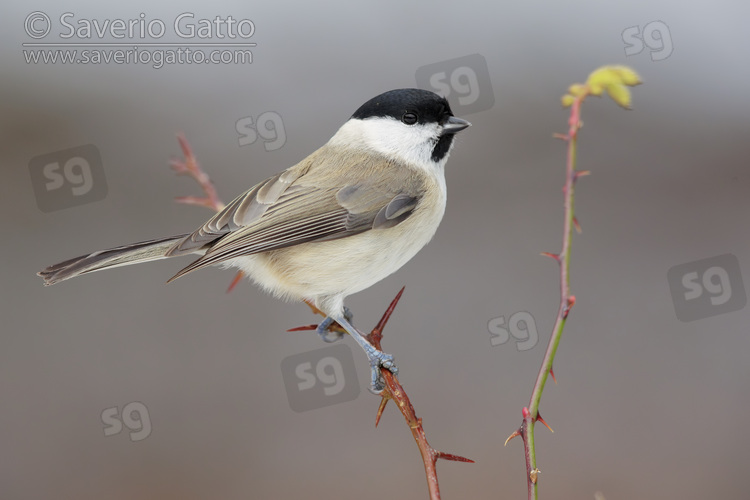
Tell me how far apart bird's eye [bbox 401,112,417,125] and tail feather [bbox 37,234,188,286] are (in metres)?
0.61

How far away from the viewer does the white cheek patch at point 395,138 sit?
1.71m

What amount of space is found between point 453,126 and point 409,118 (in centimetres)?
12

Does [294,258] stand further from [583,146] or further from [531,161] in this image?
[583,146]

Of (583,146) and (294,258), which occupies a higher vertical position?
(583,146)

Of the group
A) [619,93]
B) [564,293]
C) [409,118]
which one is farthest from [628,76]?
[409,118]

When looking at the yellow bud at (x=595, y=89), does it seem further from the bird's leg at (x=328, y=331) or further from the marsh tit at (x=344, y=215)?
the bird's leg at (x=328, y=331)

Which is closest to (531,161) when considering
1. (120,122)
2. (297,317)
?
(297,317)

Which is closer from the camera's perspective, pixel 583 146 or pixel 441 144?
pixel 441 144

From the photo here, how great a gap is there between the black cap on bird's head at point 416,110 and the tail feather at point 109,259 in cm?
57

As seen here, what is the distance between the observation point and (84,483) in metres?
3.24

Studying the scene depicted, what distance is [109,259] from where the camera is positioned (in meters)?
1.50

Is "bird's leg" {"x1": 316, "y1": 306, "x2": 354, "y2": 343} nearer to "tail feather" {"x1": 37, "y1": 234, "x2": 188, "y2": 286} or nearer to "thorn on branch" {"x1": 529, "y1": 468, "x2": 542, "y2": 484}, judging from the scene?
"tail feather" {"x1": 37, "y1": 234, "x2": 188, "y2": 286}

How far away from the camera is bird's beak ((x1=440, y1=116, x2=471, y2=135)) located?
63.0 inches

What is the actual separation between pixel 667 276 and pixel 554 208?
74 cm
